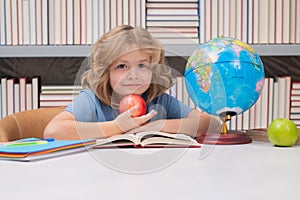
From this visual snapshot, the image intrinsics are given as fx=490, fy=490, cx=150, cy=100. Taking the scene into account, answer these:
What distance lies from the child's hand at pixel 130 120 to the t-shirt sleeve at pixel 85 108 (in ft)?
0.52

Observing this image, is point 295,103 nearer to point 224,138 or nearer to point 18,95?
point 224,138

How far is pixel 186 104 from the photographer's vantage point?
132 cm

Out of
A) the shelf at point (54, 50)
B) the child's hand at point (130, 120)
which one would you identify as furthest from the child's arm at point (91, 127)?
the shelf at point (54, 50)

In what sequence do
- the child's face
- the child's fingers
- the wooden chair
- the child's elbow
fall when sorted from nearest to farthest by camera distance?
the child's face, the child's fingers, the child's elbow, the wooden chair

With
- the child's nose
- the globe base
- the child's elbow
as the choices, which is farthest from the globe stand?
the child's elbow

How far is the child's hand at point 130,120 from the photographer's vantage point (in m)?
1.33

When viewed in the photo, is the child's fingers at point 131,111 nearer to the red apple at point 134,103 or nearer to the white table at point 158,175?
the red apple at point 134,103

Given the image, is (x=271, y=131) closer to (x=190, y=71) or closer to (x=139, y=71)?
(x=190, y=71)

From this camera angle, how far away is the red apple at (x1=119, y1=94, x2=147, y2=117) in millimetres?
1299

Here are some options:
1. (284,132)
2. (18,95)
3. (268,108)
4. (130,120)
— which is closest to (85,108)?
(130,120)

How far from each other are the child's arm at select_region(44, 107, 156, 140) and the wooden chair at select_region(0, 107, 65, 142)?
181 millimetres

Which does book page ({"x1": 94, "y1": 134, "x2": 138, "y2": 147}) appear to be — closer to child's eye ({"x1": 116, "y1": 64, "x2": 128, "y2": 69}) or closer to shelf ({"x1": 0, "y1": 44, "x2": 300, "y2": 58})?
child's eye ({"x1": 116, "y1": 64, "x2": 128, "y2": 69})

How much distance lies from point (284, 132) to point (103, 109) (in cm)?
58

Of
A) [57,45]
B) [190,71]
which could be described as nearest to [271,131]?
[190,71]
